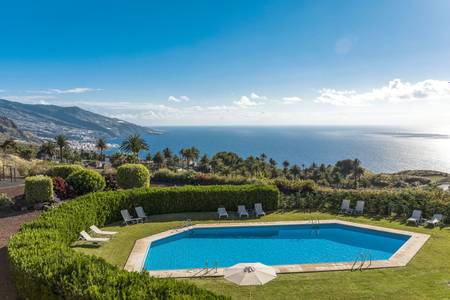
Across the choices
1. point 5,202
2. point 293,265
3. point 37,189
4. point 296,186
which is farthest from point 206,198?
point 5,202

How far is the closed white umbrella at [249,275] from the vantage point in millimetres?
8773

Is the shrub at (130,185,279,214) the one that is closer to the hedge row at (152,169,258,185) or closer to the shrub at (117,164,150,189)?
the shrub at (117,164,150,189)

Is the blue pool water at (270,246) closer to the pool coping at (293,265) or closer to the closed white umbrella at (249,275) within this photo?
the pool coping at (293,265)

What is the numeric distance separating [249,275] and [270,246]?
731cm

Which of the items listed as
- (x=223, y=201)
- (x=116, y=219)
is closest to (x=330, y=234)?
(x=223, y=201)

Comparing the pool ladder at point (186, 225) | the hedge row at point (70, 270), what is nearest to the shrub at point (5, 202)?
the hedge row at point (70, 270)

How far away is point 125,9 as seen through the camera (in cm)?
2355

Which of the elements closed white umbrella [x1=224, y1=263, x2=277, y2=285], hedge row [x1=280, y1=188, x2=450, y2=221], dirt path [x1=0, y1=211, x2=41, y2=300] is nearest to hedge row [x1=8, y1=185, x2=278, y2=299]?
dirt path [x1=0, y1=211, x2=41, y2=300]

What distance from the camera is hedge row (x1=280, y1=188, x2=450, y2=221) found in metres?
19.3

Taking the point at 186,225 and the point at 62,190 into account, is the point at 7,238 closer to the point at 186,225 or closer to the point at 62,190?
the point at 62,190

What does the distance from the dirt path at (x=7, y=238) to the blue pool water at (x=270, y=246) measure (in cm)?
449

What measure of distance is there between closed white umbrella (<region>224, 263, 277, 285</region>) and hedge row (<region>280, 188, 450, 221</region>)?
12.9 m

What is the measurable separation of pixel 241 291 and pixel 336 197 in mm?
13659

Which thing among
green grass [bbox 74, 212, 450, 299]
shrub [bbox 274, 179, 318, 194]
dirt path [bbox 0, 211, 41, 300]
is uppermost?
shrub [bbox 274, 179, 318, 194]
